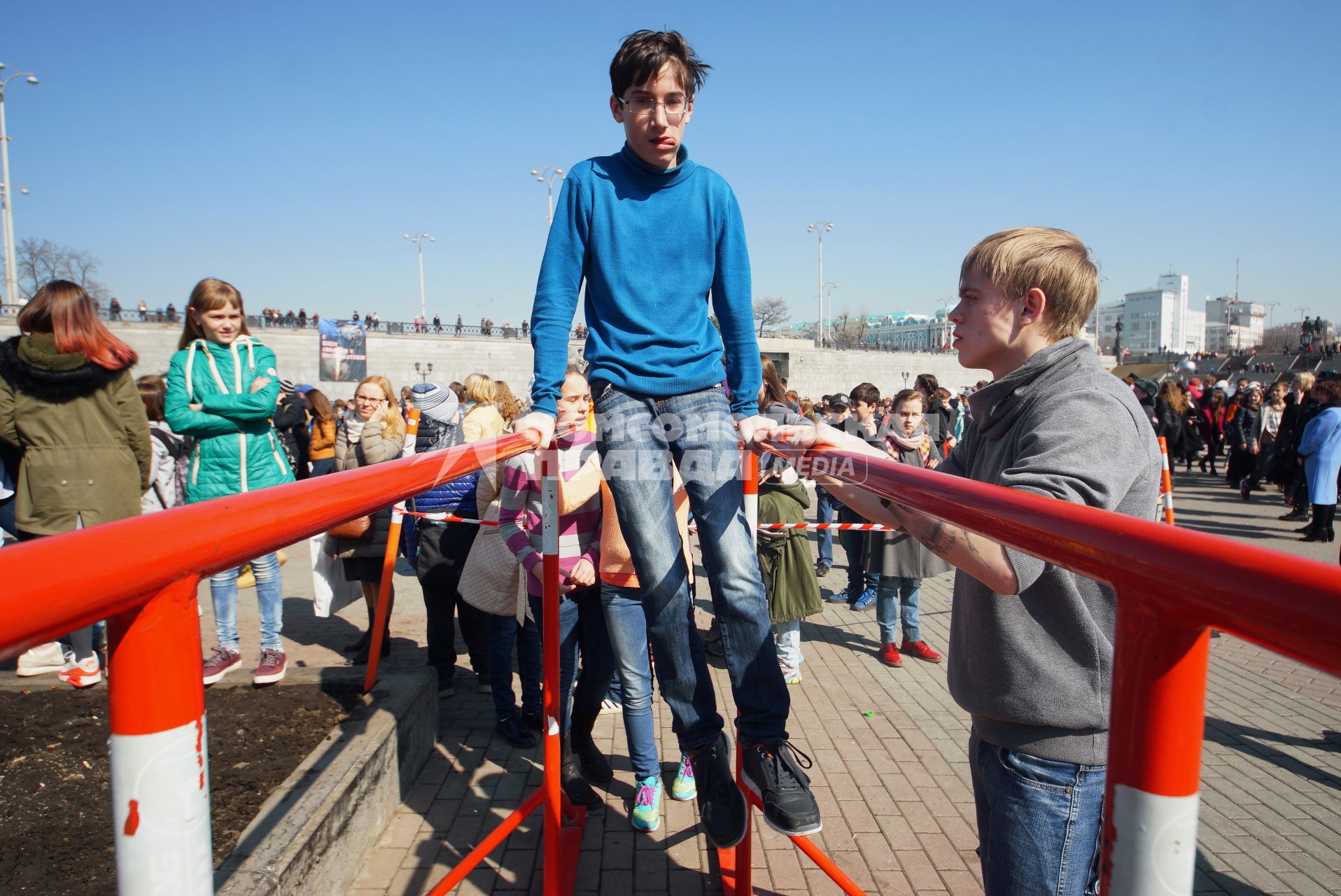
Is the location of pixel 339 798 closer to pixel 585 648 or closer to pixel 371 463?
pixel 585 648

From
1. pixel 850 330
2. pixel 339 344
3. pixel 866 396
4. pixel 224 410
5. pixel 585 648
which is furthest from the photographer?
pixel 850 330

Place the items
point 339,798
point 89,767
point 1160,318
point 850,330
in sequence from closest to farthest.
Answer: point 339,798
point 89,767
point 850,330
point 1160,318

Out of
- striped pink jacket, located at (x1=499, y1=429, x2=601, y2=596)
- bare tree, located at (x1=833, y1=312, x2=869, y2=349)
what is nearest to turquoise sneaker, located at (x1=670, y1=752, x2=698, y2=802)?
striped pink jacket, located at (x1=499, y1=429, x2=601, y2=596)

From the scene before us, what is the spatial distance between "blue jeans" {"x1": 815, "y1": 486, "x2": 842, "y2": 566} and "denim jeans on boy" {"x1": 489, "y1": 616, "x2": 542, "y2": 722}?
4.20 meters

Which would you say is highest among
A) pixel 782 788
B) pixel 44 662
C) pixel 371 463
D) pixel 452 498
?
pixel 371 463

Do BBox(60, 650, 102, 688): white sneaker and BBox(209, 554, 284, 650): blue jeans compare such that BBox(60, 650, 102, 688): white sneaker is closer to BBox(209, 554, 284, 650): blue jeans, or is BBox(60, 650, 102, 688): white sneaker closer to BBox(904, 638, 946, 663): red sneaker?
BBox(209, 554, 284, 650): blue jeans

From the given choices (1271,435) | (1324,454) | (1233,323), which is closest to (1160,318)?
(1233,323)

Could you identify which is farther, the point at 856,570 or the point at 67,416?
the point at 856,570

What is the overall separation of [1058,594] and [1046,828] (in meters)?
0.47

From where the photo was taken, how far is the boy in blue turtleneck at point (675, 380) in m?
2.24

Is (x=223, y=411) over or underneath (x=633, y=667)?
over

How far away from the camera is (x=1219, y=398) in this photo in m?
17.7

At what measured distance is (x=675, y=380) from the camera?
2.40 metres

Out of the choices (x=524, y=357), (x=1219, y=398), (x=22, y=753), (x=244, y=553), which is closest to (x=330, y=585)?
(x=22, y=753)
